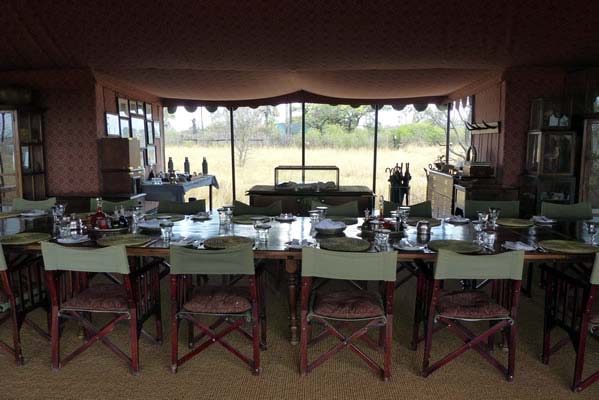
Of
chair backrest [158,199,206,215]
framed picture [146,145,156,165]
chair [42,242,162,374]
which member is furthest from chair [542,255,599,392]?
framed picture [146,145,156,165]

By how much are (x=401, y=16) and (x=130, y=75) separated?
352 centimetres

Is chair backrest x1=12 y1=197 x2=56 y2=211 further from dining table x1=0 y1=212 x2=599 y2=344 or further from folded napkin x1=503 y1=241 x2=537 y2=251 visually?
folded napkin x1=503 y1=241 x2=537 y2=251

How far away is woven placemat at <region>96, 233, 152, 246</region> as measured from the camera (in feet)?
9.96

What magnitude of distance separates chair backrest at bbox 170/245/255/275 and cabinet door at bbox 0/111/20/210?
3.82m

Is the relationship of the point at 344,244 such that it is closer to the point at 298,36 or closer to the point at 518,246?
the point at 518,246

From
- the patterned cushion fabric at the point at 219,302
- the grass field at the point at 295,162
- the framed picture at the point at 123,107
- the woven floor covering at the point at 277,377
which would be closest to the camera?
the woven floor covering at the point at 277,377

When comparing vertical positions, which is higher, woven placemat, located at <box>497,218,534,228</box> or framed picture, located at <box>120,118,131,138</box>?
framed picture, located at <box>120,118,131,138</box>

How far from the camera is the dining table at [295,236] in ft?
9.44

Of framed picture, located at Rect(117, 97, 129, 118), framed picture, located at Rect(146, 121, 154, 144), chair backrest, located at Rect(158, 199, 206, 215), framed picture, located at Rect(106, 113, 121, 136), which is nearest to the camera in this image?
chair backrest, located at Rect(158, 199, 206, 215)

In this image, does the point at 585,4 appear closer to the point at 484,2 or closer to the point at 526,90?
the point at 484,2

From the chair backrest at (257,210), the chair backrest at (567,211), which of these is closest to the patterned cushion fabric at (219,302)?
the chair backrest at (257,210)

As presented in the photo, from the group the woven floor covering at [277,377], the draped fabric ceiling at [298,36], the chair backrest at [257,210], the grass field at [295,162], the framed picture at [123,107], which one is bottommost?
the woven floor covering at [277,377]

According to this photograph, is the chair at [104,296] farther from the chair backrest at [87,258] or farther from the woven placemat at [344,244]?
the woven placemat at [344,244]

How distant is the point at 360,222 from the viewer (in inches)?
157
